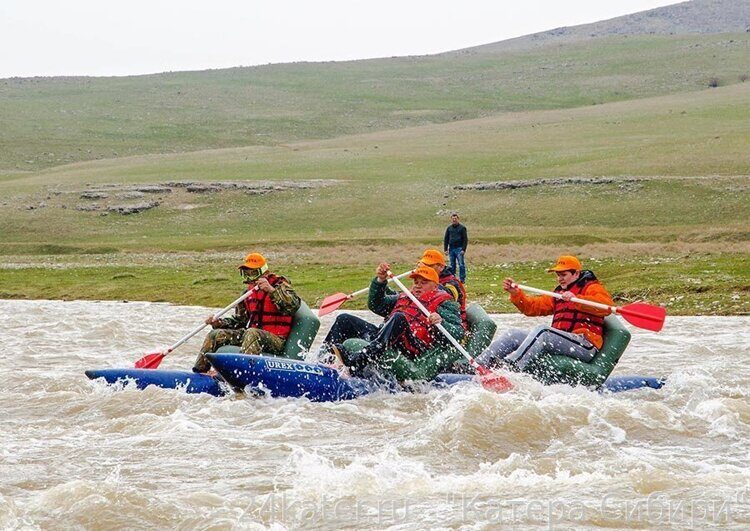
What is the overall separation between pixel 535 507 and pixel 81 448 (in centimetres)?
481

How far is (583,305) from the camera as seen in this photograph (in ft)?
45.2

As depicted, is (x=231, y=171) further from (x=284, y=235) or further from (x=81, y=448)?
(x=81, y=448)

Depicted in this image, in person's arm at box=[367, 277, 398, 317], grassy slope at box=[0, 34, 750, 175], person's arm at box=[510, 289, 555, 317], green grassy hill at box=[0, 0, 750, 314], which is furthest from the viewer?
grassy slope at box=[0, 34, 750, 175]

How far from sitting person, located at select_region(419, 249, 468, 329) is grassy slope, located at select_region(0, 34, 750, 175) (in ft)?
254

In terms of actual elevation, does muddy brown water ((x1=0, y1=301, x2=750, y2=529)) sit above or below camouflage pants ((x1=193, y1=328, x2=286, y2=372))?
below

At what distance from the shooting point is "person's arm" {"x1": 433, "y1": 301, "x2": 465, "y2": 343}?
1395 cm

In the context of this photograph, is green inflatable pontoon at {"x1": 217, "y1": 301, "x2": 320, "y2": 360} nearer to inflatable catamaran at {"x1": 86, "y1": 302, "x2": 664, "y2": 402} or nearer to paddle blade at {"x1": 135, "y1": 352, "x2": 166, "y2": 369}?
inflatable catamaran at {"x1": 86, "y1": 302, "x2": 664, "y2": 402}

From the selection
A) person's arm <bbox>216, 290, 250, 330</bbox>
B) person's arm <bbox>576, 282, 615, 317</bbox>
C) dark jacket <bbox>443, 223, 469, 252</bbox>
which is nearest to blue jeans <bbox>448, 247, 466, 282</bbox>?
dark jacket <bbox>443, 223, 469, 252</bbox>

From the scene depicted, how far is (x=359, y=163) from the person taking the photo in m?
75.3

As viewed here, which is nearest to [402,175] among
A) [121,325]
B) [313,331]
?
[121,325]

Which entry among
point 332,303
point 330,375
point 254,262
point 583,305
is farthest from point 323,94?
point 330,375

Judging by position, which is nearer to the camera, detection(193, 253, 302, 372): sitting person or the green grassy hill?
detection(193, 253, 302, 372): sitting person

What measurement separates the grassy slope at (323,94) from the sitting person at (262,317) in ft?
253

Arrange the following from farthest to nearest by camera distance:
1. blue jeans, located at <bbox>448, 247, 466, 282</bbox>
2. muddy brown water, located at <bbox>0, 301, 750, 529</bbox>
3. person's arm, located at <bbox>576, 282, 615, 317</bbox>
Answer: blue jeans, located at <bbox>448, 247, 466, 282</bbox> < person's arm, located at <bbox>576, 282, 615, 317</bbox> < muddy brown water, located at <bbox>0, 301, 750, 529</bbox>
